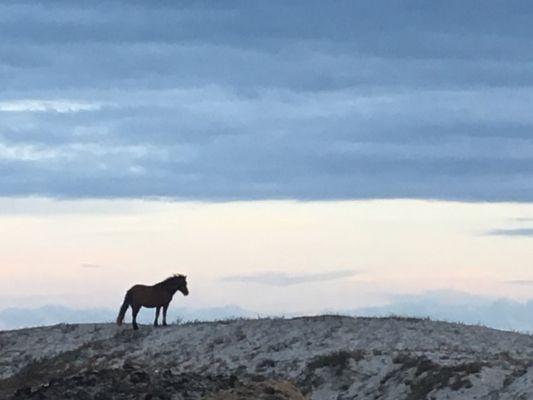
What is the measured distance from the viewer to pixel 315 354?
41.6 m

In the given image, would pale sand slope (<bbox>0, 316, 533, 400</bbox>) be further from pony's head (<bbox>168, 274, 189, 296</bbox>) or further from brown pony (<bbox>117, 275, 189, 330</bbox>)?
pony's head (<bbox>168, 274, 189, 296</bbox>)

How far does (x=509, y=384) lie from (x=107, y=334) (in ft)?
66.7

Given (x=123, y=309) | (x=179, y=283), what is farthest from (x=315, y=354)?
(x=179, y=283)

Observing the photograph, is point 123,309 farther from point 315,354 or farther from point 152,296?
point 315,354

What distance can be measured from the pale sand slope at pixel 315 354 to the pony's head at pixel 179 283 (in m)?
2.87

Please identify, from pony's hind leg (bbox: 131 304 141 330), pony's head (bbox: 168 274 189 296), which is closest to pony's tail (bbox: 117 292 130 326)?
pony's hind leg (bbox: 131 304 141 330)

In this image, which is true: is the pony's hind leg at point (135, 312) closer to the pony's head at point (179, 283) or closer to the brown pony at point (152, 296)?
the brown pony at point (152, 296)

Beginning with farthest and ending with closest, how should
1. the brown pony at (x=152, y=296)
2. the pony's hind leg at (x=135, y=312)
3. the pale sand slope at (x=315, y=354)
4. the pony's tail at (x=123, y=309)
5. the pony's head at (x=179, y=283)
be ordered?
the pony's head at (x=179, y=283) < the brown pony at (x=152, y=296) < the pony's tail at (x=123, y=309) < the pony's hind leg at (x=135, y=312) < the pale sand slope at (x=315, y=354)

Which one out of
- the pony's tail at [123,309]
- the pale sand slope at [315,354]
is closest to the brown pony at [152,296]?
the pony's tail at [123,309]

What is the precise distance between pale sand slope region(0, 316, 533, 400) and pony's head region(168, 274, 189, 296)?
9.41ft

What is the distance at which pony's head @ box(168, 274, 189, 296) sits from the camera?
52.1m

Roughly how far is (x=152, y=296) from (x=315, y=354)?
1171 centimetres

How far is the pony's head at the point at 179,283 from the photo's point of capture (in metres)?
52.1

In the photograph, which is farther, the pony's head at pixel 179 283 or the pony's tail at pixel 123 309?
the pony's head at pixel 179 283
